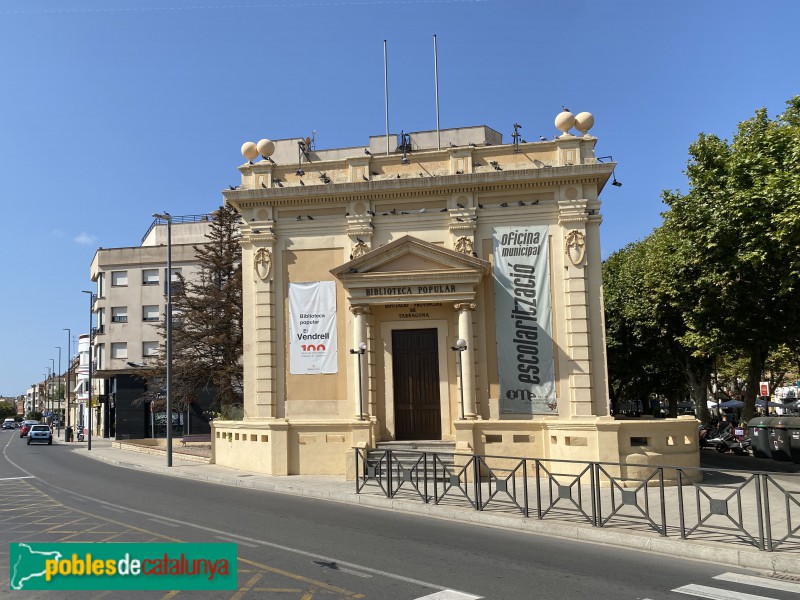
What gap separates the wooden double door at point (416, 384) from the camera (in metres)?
18.2

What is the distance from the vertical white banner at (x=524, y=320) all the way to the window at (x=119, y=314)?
134 feet

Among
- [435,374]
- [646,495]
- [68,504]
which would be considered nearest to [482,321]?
[435,374]

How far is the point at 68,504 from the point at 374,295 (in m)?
8.91

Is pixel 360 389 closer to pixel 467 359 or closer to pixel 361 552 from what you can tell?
pixel 467 359

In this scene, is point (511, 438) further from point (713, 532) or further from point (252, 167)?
point (252, 167)

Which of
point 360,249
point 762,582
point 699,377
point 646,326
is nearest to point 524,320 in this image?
point 360,249

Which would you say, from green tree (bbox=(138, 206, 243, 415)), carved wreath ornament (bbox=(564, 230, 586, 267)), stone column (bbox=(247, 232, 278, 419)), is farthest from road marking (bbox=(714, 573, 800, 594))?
green tree (bbox=(138, 206, 243, 415))

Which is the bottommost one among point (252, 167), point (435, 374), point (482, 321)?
point (435, 374)

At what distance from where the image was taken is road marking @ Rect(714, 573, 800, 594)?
280 inches

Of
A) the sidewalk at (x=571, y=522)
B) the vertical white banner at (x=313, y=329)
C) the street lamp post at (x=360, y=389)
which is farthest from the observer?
the vertical white banner at (x=313, y=329)

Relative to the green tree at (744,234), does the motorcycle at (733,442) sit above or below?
below

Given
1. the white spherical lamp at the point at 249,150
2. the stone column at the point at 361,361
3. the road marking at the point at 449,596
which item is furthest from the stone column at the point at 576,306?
the road marking at the point at 449,596

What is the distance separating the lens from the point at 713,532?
9383 millimetres

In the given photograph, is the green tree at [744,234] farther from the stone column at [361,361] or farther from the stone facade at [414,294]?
the stone column at [361,361]
